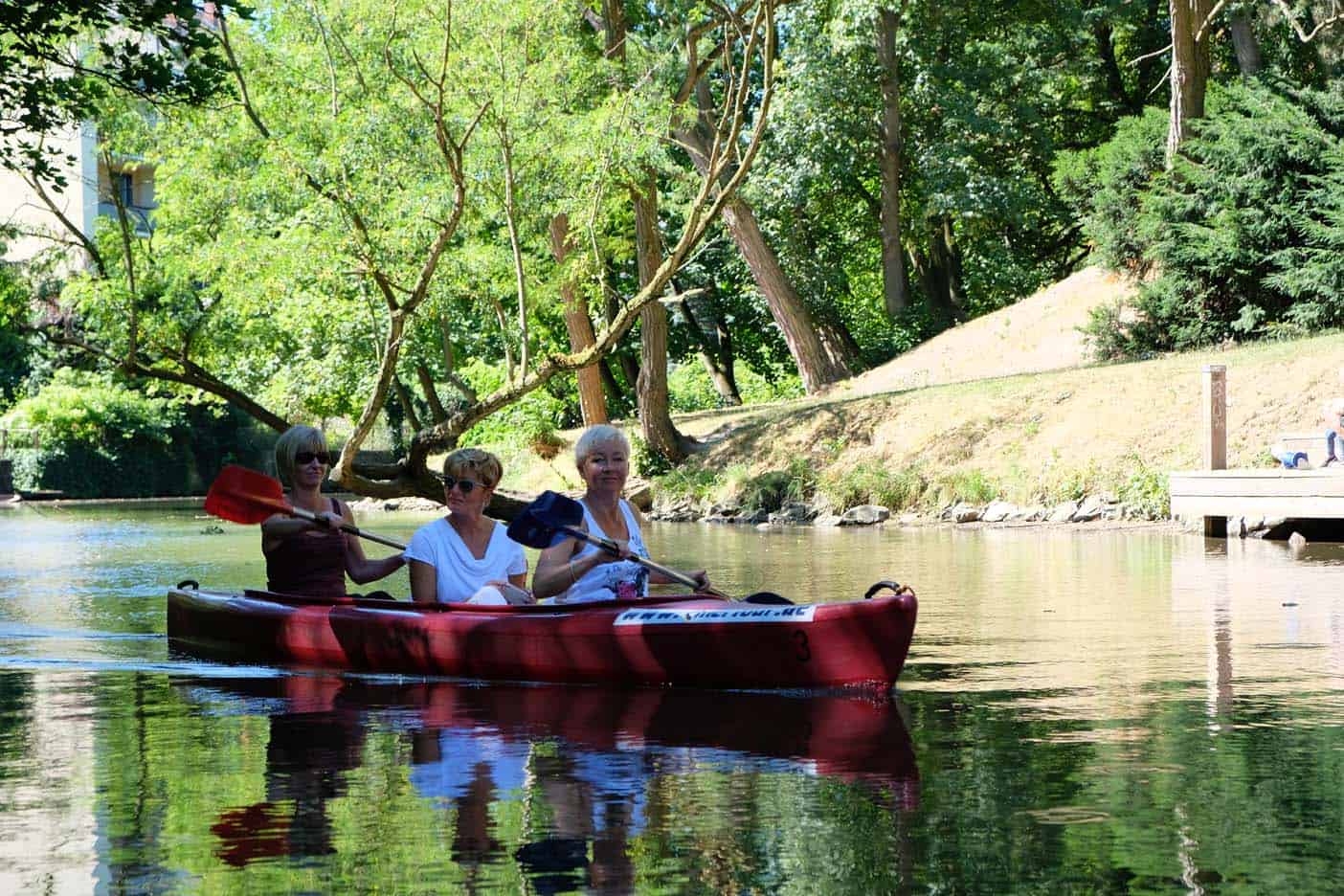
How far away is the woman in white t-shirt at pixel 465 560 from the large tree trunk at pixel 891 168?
82.1ft

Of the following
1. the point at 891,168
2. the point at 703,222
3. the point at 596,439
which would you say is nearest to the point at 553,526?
the point at 596,439

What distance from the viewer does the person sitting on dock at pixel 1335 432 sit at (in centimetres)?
1859

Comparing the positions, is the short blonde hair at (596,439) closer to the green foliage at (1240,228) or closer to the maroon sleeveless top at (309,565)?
the maroon sleeveless top at (309,565)

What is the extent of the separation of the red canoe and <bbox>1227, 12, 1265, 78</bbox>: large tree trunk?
2510 centimetres

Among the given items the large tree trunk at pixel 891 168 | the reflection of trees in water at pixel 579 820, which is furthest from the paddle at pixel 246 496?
the large tree trunk at pixel 891 168

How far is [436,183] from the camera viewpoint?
66.7ft

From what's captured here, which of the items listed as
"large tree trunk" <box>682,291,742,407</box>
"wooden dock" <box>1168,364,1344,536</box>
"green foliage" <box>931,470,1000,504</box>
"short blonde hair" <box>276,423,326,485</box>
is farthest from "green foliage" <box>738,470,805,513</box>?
"short blonde hair" <box>276,423,326,485</box>

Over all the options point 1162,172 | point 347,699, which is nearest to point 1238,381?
point 1162,172

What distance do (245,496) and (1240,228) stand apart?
19.9 metres

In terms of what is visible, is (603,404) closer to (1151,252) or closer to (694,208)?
(1151,252)

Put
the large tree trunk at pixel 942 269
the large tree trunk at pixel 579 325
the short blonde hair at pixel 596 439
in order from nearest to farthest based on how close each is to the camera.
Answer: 1. the short blonde hair at pixel 596 439
2. the large tree trunk at pixel 579 325
3. the large tree trunk at pixel 942 269

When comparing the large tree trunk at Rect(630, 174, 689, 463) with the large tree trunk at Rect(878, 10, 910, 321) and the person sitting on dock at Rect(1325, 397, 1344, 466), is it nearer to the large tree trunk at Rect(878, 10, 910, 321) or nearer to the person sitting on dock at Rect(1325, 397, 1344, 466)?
the large tree trunk at Rect(878, 10, 910, 321)

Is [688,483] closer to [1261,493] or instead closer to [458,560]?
[1261,493]

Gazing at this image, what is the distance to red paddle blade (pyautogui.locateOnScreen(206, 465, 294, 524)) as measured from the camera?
10.1m
